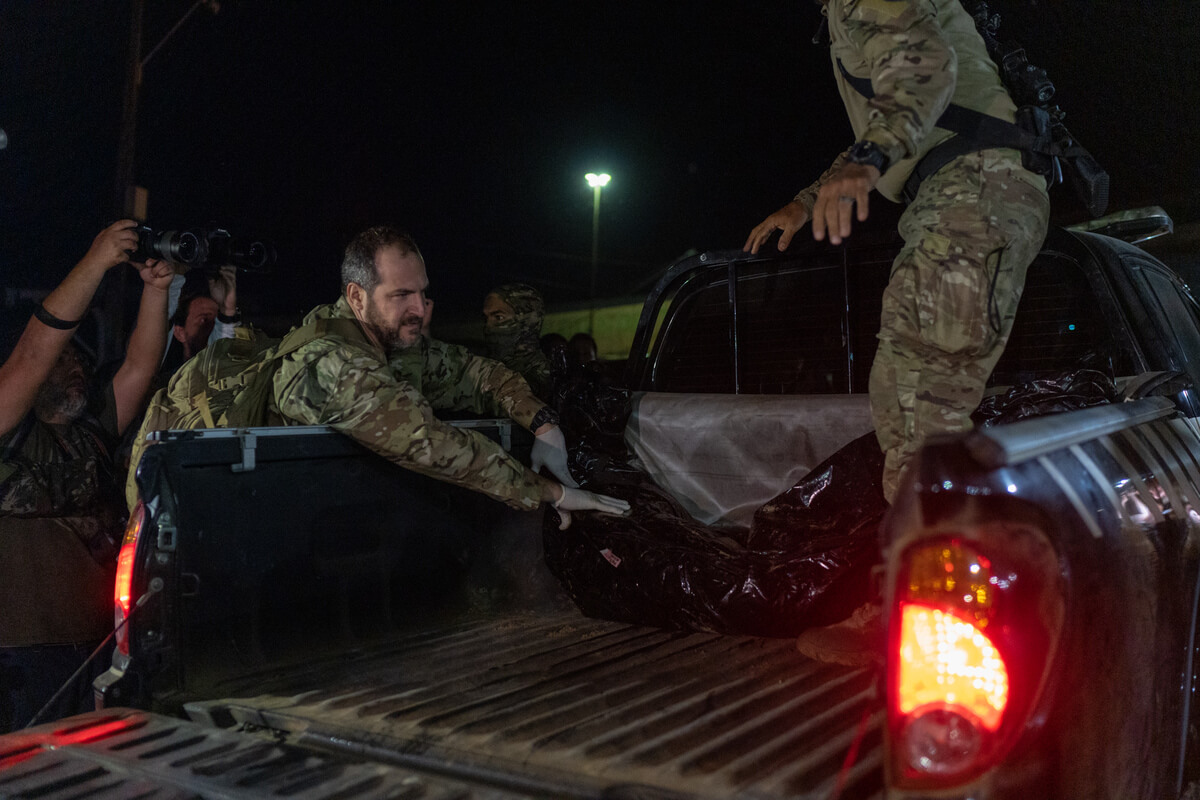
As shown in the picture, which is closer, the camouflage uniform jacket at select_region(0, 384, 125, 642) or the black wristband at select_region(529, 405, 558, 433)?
the camouflage uniform jacket at select_region(0, 384, 125, 642)

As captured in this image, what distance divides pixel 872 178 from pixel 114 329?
350 inches

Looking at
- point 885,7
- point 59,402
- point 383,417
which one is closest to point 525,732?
point 383,417

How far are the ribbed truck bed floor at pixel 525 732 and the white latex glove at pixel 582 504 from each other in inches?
21.4

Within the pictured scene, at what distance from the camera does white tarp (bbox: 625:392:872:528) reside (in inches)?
111

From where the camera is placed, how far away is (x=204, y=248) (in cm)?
324

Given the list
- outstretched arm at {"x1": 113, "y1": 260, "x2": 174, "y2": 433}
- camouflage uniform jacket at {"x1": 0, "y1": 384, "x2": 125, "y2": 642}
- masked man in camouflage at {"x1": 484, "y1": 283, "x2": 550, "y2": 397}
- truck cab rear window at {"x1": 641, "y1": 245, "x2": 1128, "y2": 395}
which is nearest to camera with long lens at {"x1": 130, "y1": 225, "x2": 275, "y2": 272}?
outstretched arm at {"x1": 113, "y1": 260, "x2": 174, "y2": 433}

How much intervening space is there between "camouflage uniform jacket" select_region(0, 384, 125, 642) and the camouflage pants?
271 cm

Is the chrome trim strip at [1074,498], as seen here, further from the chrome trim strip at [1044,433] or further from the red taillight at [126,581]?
the red taillight at [126,581]

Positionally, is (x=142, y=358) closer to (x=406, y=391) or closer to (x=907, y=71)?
(x=406, y=391)

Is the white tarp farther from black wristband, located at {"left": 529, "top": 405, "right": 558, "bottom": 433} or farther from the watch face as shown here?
the watch face

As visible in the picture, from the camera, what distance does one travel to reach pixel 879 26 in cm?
223

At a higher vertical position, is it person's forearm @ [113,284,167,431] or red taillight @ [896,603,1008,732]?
person's forearm @ [113,284,167,431]

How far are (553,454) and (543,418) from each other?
0.46 ft

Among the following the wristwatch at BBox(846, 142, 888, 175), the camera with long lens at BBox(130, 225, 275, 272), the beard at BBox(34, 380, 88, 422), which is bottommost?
the beard at BBox(34, 380, 88, 422)
